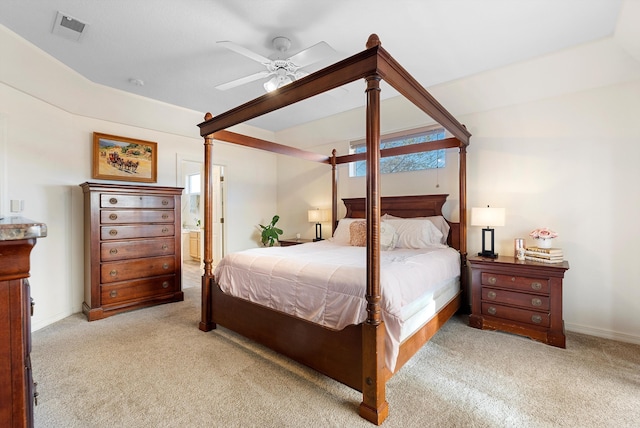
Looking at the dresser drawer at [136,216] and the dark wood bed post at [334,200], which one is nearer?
the dresser drawer at [136,216]

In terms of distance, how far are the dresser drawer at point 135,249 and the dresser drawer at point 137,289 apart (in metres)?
0.32

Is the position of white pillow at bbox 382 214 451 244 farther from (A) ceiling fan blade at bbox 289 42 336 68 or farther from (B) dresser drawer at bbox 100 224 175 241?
(B) dresser drawer at bbox 100 224 175 241

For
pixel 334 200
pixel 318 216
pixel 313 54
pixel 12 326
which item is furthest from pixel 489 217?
pixel 12 326

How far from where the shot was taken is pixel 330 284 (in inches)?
77.8

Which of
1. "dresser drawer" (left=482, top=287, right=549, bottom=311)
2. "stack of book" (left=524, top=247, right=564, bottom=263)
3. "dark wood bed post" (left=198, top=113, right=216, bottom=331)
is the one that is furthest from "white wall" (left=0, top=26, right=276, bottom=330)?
"stack of book" (left=524, top=247, right=564, bottom=263)

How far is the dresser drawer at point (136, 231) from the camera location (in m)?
3.34

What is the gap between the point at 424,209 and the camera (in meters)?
3.75

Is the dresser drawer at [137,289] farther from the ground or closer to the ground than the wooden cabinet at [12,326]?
closer to the ground

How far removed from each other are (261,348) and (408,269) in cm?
144

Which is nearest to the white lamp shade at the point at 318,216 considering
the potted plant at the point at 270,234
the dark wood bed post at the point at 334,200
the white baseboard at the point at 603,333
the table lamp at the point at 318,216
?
the table lamp at the point at 318,216

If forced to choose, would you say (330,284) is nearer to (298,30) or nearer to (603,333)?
(298,30)

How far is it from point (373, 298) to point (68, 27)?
10.5ft

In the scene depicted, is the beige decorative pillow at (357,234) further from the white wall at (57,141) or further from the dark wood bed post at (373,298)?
the white wall at (57,141)

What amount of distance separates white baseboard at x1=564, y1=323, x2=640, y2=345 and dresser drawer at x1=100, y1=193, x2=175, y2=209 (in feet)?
15.7
